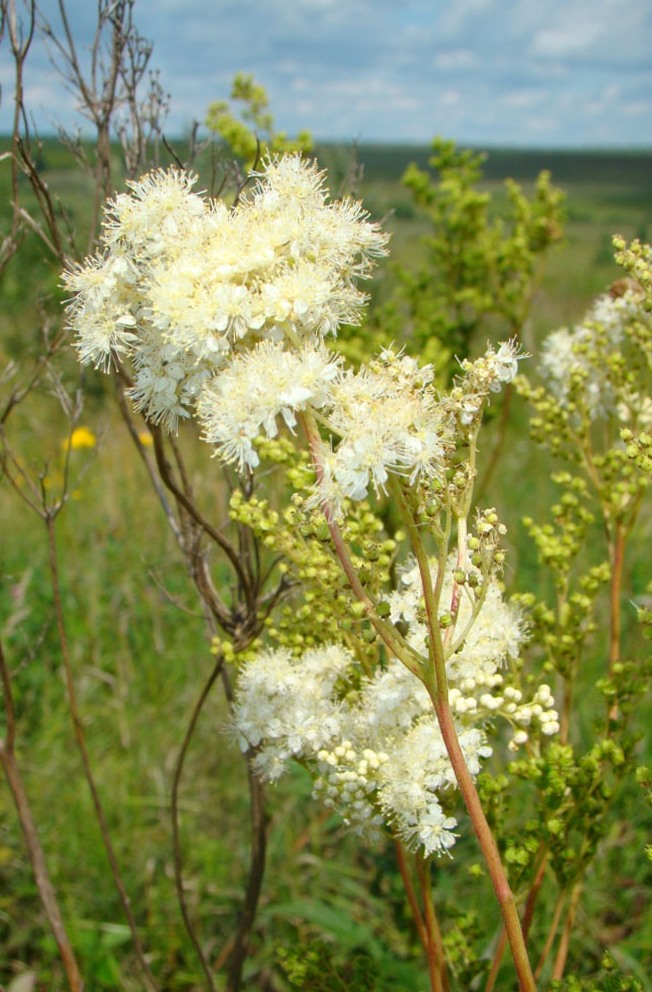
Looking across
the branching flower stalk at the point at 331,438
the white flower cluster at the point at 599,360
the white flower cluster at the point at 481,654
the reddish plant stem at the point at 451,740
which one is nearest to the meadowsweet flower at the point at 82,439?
the white flower cluster at the point at 599,360

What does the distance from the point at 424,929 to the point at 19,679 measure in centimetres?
271

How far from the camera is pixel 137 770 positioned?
11.5ft

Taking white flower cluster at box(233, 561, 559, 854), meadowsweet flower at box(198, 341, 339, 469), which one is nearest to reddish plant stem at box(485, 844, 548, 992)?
white flower cluster at box(233, 561, 559, 854)

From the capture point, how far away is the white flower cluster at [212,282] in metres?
1.15

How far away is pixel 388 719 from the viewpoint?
4.53 feet

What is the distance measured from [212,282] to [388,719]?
695 millimetres

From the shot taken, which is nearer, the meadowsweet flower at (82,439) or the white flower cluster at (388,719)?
the white flower cluster at (388,719)

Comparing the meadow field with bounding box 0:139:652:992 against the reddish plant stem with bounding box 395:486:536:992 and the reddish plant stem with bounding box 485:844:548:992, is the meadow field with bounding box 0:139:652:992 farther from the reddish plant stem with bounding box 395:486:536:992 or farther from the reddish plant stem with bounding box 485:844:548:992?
the reddish plant stem with bounding box 395:486:536:992

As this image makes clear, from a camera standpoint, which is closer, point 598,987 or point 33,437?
point 598,987

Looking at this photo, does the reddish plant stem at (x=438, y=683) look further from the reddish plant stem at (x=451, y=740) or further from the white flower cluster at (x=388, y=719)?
the white flower cluster at (x=388, y=719)

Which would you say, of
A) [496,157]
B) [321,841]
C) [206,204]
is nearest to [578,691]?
[321,841]

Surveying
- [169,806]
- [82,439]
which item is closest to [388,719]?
[169,806]

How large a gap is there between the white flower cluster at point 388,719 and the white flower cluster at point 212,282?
439mm

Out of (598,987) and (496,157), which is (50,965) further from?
(496,157)
